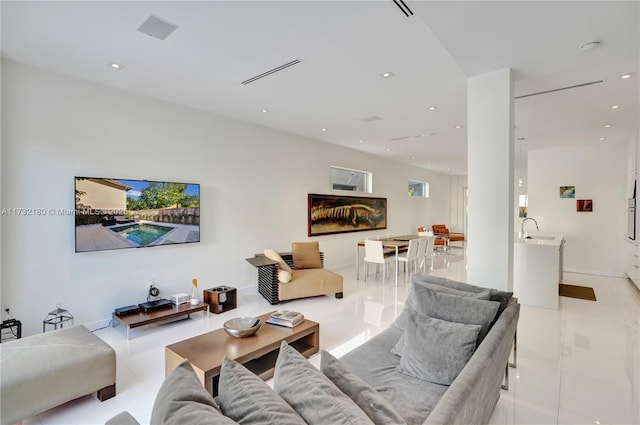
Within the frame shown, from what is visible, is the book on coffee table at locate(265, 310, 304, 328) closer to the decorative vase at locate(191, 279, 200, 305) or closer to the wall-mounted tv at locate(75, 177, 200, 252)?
the decorative vase at locate(191, 279, 200, 305)

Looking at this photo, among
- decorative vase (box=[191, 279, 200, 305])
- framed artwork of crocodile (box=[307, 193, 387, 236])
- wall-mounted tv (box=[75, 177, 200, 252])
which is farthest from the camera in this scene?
framed artwork of crocodile (box=[307, 193, 387, 236])

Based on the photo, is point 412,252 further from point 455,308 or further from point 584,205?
point 455,308

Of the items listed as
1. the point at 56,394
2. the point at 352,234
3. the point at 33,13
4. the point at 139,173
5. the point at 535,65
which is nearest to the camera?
the point at 56,394

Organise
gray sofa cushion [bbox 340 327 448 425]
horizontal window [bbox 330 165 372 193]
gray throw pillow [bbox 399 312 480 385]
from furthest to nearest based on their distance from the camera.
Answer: horizontal window [bbox 330 165 372 193]
gray throw pillow [bbox 399 312 480 385]
gray sofa cushion [bbox 340 327 448 425]

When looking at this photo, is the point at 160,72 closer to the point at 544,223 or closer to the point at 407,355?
the point at 407,355

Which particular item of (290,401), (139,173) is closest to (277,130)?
(139,173)

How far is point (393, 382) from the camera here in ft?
6.17

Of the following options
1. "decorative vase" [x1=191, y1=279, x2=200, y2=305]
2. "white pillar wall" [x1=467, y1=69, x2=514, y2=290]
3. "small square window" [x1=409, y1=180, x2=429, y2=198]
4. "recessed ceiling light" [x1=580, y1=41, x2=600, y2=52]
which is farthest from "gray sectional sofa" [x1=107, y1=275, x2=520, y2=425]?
"small square window" [x1=409, y1=180, x2=429, y2=198]

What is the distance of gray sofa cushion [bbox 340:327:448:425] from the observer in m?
1.64

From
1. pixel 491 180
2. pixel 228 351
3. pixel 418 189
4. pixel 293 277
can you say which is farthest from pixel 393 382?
pixel 418 189

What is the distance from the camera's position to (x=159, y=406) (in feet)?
3.46

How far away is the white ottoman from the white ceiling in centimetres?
253

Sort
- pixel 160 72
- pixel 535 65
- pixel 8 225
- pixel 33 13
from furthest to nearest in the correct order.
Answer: pixel 160 72 < pixel 8 225 < pixel 535 65 < pixel 33 13

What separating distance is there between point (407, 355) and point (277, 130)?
483 centimetres
